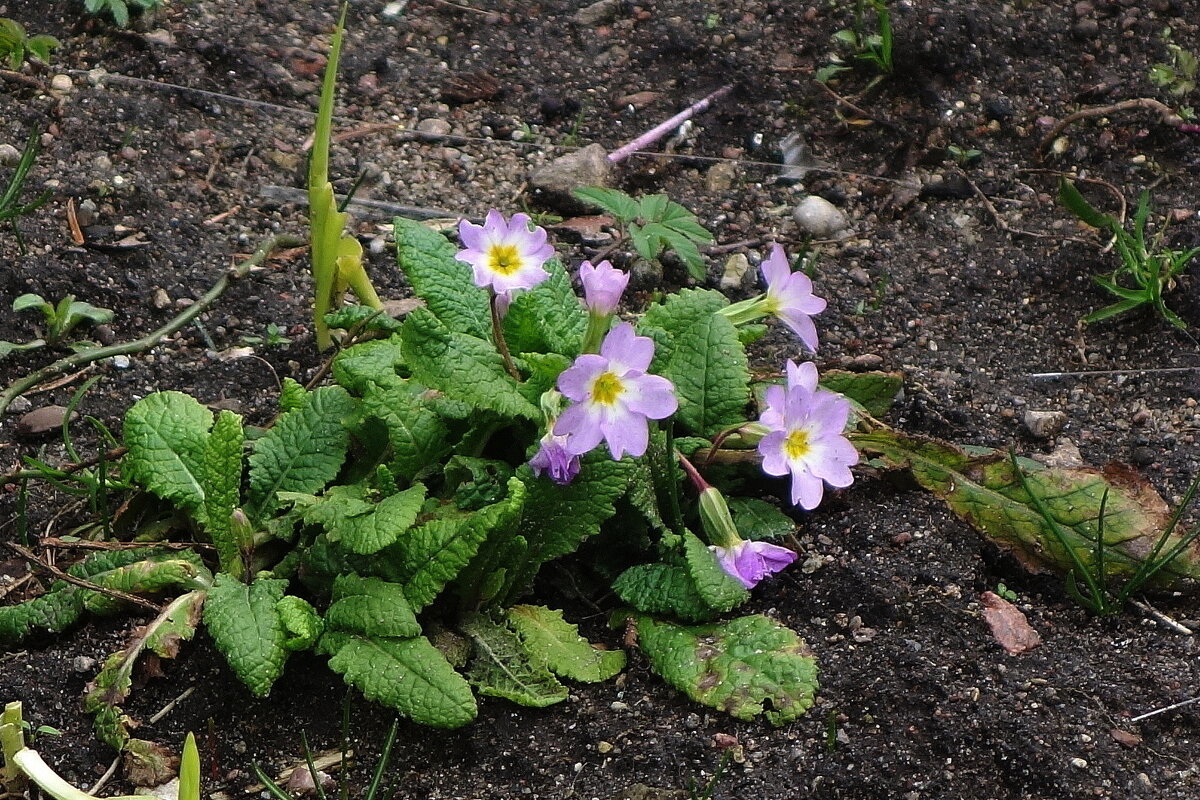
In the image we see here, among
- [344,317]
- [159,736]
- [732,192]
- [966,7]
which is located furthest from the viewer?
[966,7]

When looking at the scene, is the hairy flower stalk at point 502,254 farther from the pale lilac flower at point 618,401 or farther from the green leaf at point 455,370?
the pale lilac flower at point 618,401

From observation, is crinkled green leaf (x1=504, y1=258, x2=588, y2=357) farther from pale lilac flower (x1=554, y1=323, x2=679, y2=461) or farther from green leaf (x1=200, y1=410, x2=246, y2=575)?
green leaf (x1=200, y1=410, x2=246, y2=575)

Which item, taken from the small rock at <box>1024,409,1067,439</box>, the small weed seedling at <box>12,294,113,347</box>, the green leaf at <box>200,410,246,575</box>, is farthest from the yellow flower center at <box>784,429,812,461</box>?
the small weed seedling at <box>12,294,113,347</box>

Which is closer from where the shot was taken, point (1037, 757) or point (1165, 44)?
point (1037, 757)

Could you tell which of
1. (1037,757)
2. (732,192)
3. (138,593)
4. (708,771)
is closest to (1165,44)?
(732,192)

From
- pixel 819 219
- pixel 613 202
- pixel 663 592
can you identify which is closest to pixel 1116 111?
pixel 819 219

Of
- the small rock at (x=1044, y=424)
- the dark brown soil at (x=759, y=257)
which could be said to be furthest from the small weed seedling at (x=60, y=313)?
the small rock at (x=1044, y=424)

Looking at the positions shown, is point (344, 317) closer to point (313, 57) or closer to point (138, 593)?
point (138, 593)
